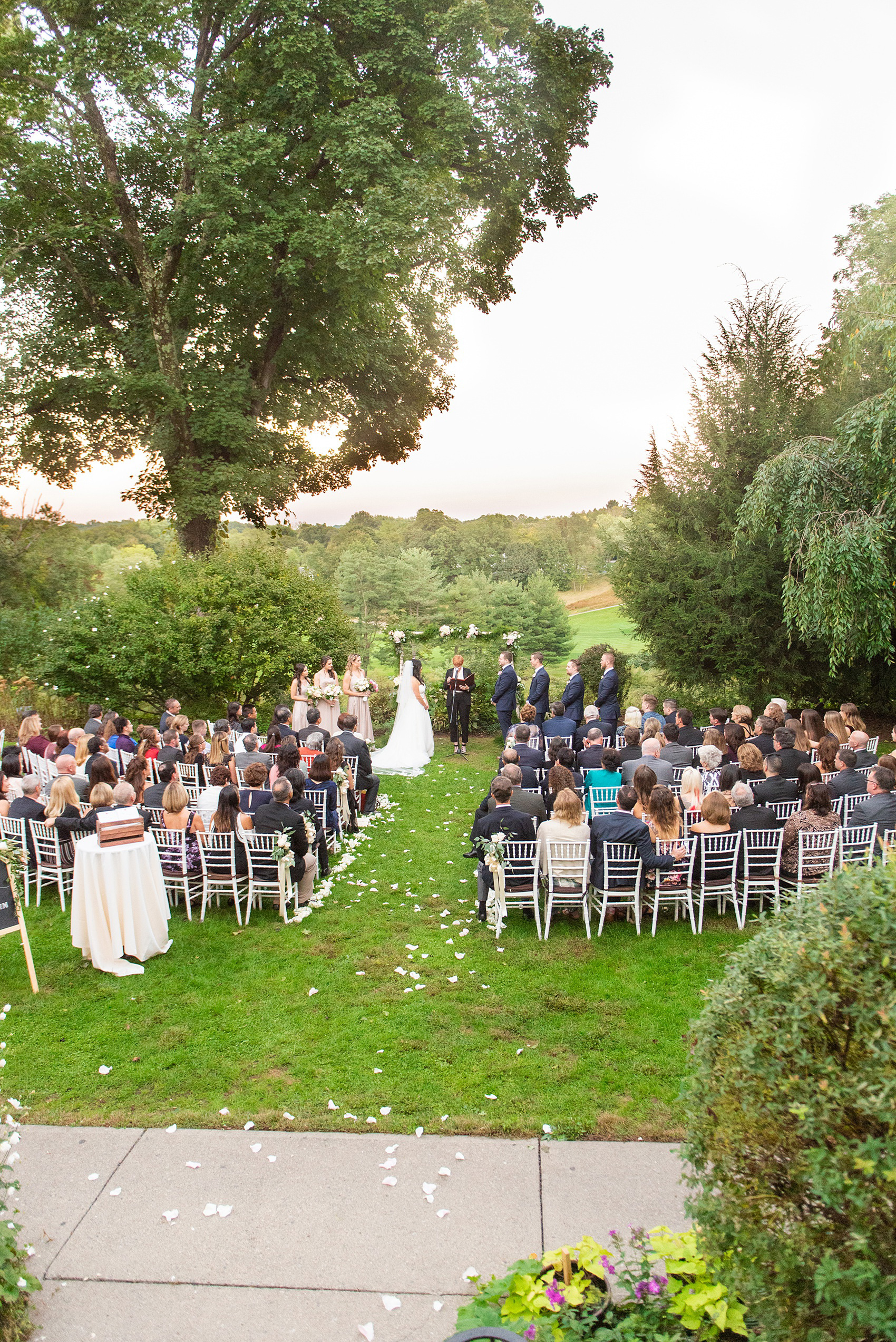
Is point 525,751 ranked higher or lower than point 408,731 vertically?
higher

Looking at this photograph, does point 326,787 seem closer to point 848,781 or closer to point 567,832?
point 567,832

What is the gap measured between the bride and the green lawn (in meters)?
6.52

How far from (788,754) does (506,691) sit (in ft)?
20.8

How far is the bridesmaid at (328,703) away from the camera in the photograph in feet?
48.5

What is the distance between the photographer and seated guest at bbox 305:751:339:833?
9742mm

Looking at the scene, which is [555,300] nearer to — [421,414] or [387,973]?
[421,414]

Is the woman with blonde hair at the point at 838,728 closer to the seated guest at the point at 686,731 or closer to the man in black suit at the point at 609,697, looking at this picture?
the seated guest at the point at 686,731

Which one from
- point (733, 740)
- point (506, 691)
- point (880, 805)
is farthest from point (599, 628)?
point (880, 805)

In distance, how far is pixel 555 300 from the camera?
88.3 feet

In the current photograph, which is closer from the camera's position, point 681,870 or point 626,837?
point 626,837

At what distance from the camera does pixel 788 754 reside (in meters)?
9.74

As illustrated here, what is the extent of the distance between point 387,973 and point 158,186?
2197 centimetres

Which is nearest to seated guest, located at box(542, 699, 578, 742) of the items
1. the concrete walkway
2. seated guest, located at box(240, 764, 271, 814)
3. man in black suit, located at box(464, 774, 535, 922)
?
man in black suit, located at box(464, 774, 535, 922)

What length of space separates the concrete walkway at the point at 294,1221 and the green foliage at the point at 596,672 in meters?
14.8
